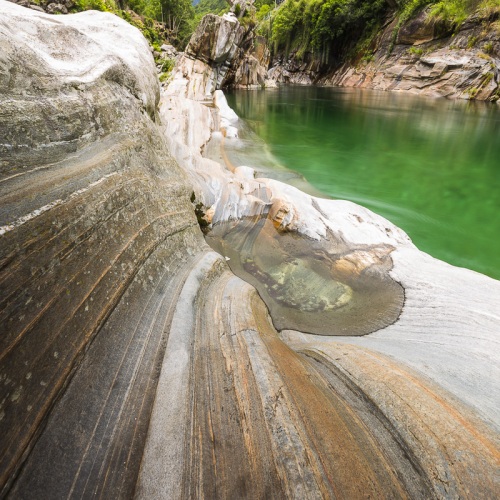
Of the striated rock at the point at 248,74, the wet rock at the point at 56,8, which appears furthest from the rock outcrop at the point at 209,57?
the wet rock at the point at 56,8

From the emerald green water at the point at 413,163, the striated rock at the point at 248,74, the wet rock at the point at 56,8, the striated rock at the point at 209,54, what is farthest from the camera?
the striated rock at the point at 248,74

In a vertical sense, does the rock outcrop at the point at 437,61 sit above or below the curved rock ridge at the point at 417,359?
above

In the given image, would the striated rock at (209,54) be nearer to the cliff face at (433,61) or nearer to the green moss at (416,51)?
the cliff face at (433,61)

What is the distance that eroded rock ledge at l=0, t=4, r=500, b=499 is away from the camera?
1.20 meters

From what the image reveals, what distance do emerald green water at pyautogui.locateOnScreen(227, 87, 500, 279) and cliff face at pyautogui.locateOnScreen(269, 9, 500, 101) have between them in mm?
5992

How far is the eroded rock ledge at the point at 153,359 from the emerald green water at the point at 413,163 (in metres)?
3.02

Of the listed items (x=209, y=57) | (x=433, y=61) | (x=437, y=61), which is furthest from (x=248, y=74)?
(x=437, y=61)

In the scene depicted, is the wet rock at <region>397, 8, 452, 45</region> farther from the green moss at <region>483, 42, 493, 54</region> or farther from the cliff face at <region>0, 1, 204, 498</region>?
the cliff face at <region>0, 1, 204, 498</region>

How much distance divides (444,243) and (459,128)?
1140 cm

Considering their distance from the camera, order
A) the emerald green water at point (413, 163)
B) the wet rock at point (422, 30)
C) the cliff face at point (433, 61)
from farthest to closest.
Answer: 1. the wet rock at point (422, 30)
2. the cliff face at point (433, 61)
3. the emerald green water at point (413, 163)

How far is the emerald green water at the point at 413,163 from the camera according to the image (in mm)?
5488

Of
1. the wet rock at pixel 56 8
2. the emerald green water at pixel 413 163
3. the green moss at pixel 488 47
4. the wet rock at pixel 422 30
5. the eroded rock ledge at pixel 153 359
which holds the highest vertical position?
the wet rock at pixel 56 8

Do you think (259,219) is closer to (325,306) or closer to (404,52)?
(325,306)

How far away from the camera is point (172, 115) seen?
31.8 ft
